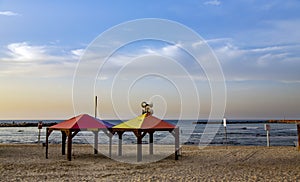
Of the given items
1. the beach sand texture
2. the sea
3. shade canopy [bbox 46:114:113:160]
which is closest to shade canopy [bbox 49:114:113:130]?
shade canopy [bbox 46:114:113:160]

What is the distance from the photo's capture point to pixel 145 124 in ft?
42.1

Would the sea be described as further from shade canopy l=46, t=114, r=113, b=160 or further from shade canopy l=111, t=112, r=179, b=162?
shade canopy l=46, t=114, r=113, b=160

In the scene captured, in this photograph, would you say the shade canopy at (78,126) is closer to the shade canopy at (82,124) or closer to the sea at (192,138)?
the shade canopy at (82,124)

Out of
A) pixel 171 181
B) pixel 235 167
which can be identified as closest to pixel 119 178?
pixel 171 181

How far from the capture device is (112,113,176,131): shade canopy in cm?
1274

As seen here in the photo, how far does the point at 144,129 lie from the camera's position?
12555mm

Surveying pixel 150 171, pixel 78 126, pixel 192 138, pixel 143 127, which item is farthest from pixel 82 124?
pixel 192 138

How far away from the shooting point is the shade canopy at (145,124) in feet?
41.8

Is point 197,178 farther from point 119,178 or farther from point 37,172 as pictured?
point 37,172

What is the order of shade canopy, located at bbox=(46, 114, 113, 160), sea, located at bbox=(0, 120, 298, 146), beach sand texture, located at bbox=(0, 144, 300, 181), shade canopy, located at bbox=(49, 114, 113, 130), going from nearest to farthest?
beach sand texture, located at bbox=(0, 144, 300, 181), shade canopy, located at bbox=(46, 114, 113, 160), shade canopy, located at bbox=(49, 114, 113, 130), sea, located at bbox=(0, 120, 298, 146)

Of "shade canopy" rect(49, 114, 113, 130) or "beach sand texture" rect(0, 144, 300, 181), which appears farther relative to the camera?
"shade canopy" rect(49, 114, 113, 130)

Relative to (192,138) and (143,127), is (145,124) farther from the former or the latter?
(192,138)

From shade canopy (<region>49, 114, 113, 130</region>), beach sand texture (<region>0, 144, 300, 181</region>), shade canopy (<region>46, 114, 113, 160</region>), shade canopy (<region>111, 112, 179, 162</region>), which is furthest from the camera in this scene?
shade canopy (<region>49, 114, 113, 130</region>)

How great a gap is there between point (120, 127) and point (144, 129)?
4.11ft
